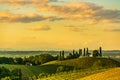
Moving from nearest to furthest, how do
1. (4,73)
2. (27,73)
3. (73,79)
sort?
(73,79) → (4,73) → (27,73)

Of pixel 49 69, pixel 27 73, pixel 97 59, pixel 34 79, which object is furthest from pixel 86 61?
pixel 34 79

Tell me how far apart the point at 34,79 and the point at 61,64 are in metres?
53.6

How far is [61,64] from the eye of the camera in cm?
17862

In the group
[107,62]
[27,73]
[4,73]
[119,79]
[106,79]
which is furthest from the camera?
[107,62]

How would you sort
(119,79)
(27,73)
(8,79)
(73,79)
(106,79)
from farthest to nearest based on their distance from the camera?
(27,73) → (8,79) → (73,79) → (106,79) → (119,79)

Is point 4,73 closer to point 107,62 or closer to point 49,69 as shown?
point 49,69

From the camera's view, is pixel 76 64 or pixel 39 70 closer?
pixel 39 70

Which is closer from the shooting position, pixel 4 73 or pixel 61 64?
pixel 4 73

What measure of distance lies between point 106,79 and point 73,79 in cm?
2062

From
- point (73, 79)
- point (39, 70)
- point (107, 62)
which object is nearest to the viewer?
point (73, 79)

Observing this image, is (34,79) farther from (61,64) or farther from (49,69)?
(61,64)

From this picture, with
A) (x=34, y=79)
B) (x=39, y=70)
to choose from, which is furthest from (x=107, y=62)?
(x=34, y=79)

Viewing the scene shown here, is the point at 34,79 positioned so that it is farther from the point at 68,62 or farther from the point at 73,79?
the point at 68,62

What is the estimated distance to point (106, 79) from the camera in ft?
218
